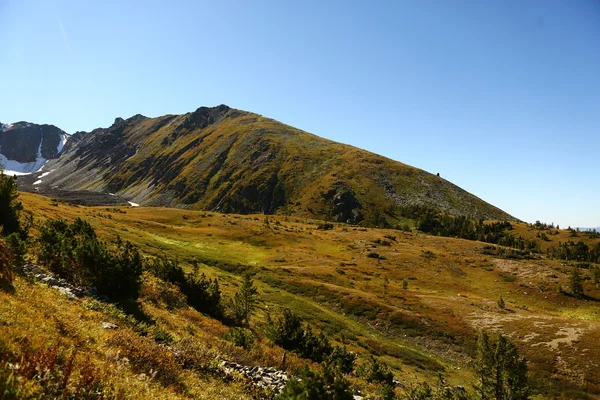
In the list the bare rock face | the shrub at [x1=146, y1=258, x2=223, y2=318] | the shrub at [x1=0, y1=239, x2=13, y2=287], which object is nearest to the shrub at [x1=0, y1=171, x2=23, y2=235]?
the shrub at [x1=146, y1=258, x2=223, y2=318]

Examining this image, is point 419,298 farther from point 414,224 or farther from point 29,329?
point 414,224

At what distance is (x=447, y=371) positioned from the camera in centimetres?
4106

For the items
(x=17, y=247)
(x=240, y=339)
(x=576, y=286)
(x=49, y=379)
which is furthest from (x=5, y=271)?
(x=576, y=286)

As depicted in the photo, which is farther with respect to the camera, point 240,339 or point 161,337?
point 240,339

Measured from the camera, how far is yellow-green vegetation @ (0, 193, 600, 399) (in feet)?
36.0

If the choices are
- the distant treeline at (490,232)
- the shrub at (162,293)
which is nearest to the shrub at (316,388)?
the shrub at (162,293)

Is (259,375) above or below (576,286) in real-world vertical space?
below

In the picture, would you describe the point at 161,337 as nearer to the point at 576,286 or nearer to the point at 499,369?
the point at 499,369

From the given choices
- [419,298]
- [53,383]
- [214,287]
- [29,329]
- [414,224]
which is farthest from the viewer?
[414,224]

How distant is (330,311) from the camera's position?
54375mm

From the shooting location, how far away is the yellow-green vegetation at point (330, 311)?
10977 mm

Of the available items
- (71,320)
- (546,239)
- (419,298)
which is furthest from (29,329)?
(546,239)

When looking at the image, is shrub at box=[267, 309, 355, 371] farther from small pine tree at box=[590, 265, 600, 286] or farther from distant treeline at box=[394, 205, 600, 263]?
distant treeline at box=[394, 205, 600, 263]

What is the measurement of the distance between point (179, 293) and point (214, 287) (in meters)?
3.38
